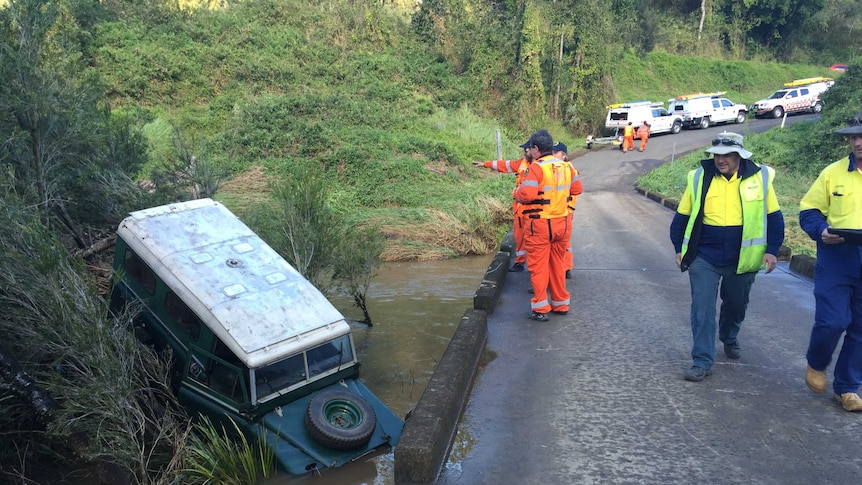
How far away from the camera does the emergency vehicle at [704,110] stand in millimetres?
32625

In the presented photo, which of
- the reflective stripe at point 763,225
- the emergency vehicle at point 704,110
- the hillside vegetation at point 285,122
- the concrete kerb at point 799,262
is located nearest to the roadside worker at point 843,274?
the reflective stripe at point 763,225

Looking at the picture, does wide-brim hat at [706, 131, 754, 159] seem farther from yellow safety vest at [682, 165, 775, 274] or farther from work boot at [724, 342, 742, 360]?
work boot at [724, 342, 742, 360]

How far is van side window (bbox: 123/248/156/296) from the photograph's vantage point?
6.91 m

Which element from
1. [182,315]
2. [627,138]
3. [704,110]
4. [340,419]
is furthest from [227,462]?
[704,110]

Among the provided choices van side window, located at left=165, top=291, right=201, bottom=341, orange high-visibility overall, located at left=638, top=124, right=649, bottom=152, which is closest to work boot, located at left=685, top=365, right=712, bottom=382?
van side window, located at left=165, top=291, right=201, bottom=341

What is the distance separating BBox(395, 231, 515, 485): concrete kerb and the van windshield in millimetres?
1361

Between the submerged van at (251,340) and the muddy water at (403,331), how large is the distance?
0.83 feet

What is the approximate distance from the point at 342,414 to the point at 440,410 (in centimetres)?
202

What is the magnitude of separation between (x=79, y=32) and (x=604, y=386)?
27.4 meters

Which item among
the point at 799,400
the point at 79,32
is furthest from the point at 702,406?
the point at 79,32

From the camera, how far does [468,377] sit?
5.34 metres

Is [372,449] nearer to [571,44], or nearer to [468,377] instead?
[468,377]

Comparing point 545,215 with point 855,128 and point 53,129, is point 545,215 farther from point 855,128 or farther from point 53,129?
point 53,129

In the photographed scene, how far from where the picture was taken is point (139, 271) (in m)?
7.09
